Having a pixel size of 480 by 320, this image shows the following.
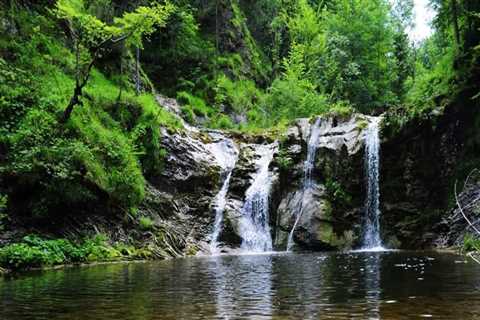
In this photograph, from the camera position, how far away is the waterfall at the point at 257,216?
23.7 m

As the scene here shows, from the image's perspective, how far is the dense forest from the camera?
1742cm

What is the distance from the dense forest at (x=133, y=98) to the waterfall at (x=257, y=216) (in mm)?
1659

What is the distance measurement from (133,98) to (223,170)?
19.7 ft

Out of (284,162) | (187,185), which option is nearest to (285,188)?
(284,162)

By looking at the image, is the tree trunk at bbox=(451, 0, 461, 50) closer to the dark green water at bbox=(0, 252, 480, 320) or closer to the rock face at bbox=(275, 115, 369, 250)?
the rock face at bbox=(275, 115, 369, 250)

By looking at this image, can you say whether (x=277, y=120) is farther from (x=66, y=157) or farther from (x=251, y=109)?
(x=66, y=157)

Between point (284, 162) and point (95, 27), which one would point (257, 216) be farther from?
point (95, 27)

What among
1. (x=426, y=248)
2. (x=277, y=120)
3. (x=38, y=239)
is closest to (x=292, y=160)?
(x=426, y=248)

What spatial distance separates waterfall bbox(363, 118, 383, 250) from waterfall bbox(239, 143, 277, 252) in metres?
4.79

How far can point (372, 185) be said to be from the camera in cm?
2438

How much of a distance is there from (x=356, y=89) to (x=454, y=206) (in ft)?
66.6

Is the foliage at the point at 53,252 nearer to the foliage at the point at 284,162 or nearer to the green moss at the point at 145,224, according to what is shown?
the green moss at the point at 145,224

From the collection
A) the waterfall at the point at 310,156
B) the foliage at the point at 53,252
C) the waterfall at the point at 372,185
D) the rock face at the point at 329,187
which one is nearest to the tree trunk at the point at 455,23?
the rock face at the point at 329,187

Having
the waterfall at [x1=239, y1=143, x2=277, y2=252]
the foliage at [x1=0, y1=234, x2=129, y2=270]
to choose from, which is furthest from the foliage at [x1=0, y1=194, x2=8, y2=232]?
the waterfall at [x1=239, y1=143, x2=277, y2=252]
